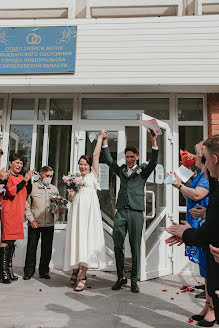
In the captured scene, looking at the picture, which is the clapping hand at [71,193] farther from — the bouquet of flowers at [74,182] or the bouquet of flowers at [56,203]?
the bouquet of flowers at [56,203]

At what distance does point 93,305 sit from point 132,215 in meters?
1.25

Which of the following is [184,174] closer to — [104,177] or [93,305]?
[93,305]

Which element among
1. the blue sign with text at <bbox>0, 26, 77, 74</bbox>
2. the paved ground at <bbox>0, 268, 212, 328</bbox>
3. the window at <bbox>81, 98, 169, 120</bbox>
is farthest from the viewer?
the window at <bbox>81, 98, 169, 120</bbox>

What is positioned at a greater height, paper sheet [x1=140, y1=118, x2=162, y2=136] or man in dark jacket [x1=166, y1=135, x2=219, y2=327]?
paper sheet [x1=140, y1=118, x2=162, y2=136]

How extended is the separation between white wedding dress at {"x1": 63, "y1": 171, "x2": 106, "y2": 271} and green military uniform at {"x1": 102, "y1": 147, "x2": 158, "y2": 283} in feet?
0.78

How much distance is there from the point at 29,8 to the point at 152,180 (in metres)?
4.48

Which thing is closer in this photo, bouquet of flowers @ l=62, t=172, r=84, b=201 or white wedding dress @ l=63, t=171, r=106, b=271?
white wedding dress @ l=63, t=171, r=106, b=271

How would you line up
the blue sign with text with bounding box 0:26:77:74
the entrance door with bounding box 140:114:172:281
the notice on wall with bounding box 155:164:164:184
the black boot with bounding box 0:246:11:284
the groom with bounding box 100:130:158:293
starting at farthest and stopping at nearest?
the blue sign with text with bounding box 0:26:77:74
the notice on wall with bounding box 155:164:164:184
the entrance door with bounding box 140:114:172:281
the black boot with bounding box 0:246:11:284
the groom with bounding box 100:130:158:293

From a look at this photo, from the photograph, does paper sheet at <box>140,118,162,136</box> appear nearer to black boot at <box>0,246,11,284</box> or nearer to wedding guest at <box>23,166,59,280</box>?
wedding guest at <box>23,166,59,280</box>

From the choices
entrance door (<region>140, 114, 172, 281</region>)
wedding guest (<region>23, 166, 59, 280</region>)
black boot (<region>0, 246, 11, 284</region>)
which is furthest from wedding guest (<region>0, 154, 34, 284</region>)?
entrance door (<region>140, 114, 172, 281</region>)

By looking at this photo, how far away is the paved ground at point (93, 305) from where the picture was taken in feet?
9.23

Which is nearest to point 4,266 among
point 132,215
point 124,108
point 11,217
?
point 11,217

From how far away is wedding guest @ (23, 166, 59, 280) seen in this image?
452 centimetres

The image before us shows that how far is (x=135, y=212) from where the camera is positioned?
409cm
